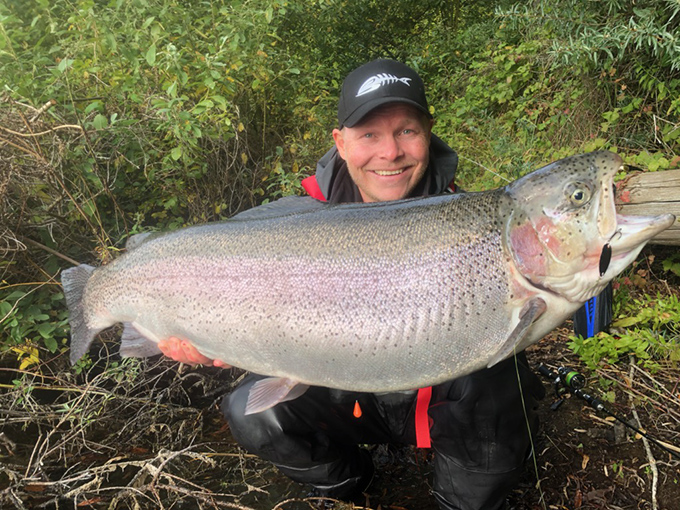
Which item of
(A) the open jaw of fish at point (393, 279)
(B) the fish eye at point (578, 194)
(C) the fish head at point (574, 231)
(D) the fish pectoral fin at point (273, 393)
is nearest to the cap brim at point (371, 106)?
(A) the open jaw of fish at point (393, 279)

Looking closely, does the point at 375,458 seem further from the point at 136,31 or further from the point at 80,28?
the point at 80,28

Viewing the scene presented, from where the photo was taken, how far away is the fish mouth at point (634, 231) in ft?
5.54

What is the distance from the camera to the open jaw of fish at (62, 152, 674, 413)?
72.9 inches

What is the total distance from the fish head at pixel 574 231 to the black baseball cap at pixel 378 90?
1159 mm

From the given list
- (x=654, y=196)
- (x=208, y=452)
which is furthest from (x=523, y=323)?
(x=654, y=196)

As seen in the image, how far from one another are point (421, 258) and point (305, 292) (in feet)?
1.83

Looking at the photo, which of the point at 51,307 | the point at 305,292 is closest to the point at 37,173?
the point at 51,307

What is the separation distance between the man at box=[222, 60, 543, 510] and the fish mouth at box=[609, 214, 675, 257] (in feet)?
2.85

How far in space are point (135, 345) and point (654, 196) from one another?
3987 mm

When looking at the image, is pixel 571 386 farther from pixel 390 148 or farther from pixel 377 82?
pixel 377 82

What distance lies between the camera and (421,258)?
1991 millimetres

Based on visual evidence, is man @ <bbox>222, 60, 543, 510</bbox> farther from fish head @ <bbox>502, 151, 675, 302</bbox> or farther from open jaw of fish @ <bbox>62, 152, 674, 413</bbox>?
fish head @ <bbox>502, 151, 675, 302</bbox>

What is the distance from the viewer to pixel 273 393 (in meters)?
2.30

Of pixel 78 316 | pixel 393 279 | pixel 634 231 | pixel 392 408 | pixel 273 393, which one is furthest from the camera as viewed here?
pixel 78 316
